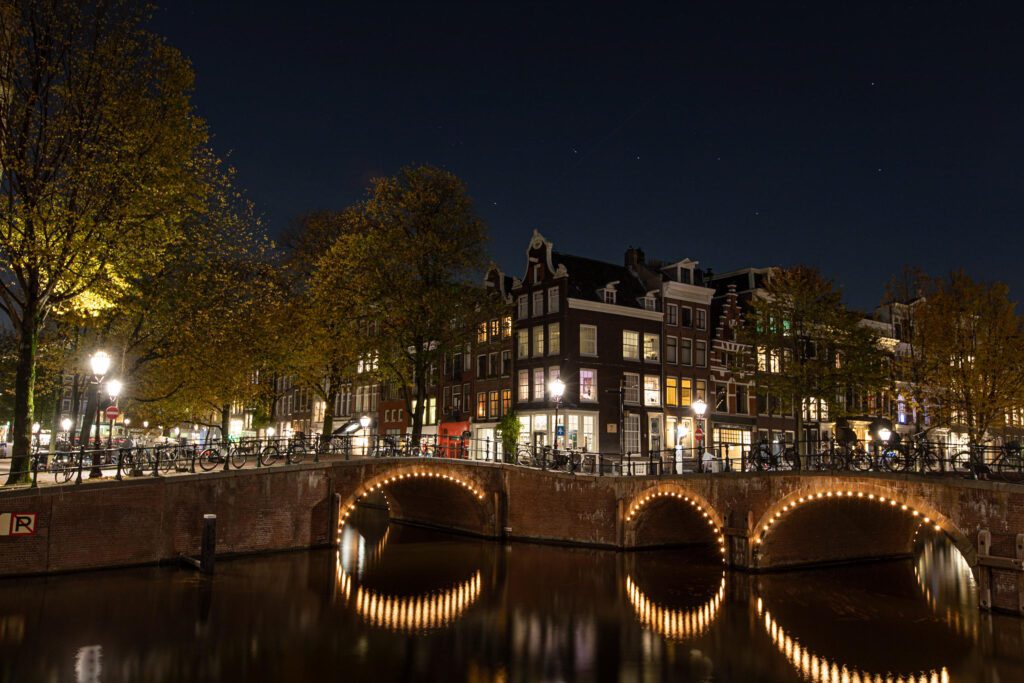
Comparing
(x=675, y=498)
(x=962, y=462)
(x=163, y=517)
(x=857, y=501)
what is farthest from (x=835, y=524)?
(x=163, y=517)

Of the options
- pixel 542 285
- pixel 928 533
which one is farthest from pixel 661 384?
pixel 928 533

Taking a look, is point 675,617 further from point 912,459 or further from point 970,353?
point 970,353

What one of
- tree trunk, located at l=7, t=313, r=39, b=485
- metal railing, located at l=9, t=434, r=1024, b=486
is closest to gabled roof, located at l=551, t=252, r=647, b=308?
metal railing, located at l=9, t=434, r=1024, b=486

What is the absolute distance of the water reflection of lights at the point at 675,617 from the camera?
20.5 metres

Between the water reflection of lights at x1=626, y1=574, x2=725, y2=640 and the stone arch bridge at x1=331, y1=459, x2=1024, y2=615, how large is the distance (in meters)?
4.82

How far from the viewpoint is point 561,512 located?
34031mm

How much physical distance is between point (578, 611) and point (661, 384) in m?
28.9

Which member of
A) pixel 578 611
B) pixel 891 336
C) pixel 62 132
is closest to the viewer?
pixel 578 611

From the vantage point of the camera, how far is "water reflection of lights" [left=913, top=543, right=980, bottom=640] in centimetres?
2111

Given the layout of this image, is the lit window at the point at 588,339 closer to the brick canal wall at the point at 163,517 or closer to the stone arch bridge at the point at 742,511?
the stone arch bridge at the point at 742,511

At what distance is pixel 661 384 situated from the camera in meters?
49.9

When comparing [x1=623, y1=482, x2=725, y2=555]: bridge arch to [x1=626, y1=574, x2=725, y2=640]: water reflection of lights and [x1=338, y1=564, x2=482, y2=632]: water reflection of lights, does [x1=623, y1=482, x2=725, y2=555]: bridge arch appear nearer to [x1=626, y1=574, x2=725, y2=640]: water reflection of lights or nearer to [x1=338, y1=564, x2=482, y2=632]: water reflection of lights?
[x1=626, y1=574, x2=725, y2=640]: water reflection of lights

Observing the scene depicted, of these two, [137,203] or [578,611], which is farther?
[137,203]

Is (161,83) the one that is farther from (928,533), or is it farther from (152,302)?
(928,533)
